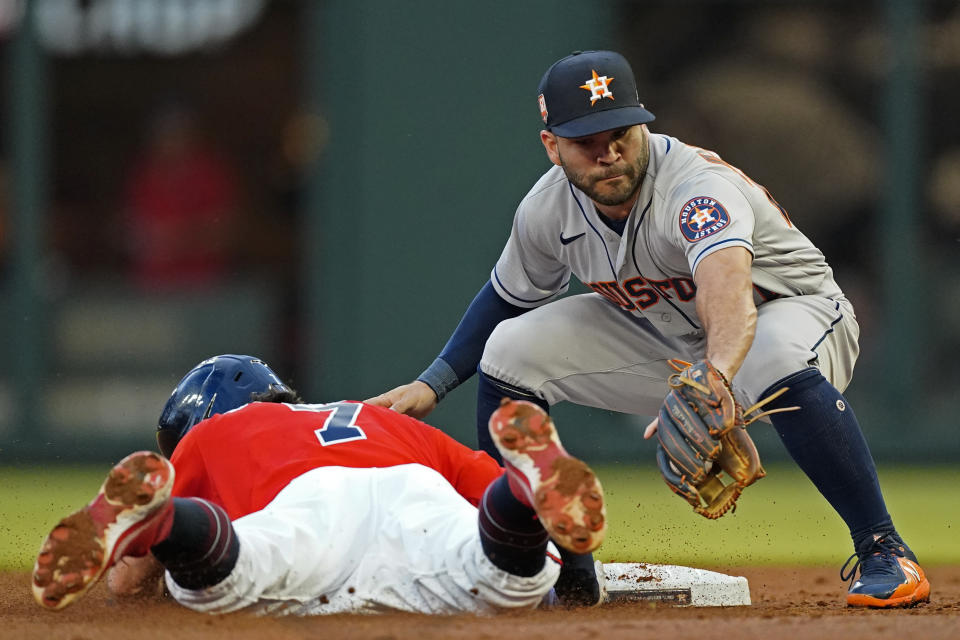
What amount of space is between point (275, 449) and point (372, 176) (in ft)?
15.8

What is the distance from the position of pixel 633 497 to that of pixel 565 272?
2760 millimetres

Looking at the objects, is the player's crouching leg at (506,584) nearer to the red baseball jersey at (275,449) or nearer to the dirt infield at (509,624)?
the dirt infield at (509,624)

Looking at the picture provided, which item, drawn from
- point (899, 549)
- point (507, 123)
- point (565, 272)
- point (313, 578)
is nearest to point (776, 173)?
point (507, 123)

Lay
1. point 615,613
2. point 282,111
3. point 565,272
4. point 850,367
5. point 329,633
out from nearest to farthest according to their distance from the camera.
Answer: point 329,633
point 615,613
point 850,367
point 565,272
point 282,111

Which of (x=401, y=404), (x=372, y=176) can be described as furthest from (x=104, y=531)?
(x=372, y=176)

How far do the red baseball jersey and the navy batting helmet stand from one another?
0.36 meters

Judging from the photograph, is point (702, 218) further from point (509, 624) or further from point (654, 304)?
point (509, 624)

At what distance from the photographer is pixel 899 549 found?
12.0 ft

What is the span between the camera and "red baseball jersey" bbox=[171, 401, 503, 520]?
3381 millimetres

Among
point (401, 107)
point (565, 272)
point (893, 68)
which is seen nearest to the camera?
point (565, 272)

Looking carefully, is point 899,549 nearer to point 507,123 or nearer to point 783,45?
point 507,123

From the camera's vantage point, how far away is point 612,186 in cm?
385

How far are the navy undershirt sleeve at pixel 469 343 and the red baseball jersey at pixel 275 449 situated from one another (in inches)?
29.0

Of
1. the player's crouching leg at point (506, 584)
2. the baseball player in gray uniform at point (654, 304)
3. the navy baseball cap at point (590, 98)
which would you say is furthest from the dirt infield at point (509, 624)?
the navy baseball cap at point (590, 98)
